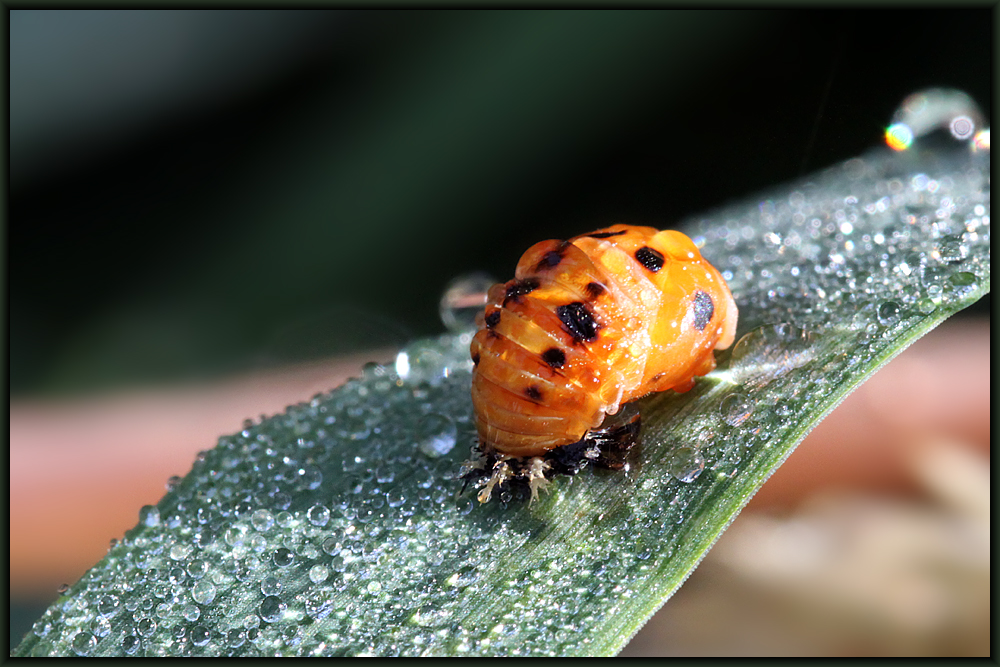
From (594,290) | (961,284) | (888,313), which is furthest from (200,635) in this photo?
(961,284)

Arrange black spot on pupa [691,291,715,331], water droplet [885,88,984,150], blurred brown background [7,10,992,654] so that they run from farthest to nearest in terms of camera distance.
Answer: blurred brown background [7,10,992,654], water droplet [885,88,984,150], black spot on pupa [691,291,715,331]

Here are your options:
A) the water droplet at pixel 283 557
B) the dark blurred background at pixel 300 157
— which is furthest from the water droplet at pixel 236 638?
the dark blurred background at pixel 300 157

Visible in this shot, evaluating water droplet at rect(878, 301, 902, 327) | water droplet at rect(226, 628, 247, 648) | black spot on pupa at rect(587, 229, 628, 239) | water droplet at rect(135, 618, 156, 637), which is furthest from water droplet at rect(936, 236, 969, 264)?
water droplet at rect(135, 618, 156, 637)

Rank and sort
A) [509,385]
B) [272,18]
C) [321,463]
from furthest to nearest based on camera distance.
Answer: [272,18], [321,463], [509,385]

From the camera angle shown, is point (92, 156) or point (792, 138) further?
point (92, 156)

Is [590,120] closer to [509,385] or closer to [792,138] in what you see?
[792,138]

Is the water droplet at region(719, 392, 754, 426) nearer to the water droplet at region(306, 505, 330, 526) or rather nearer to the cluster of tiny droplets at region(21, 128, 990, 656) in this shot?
the cluster of tiny droplets at region(21, 128, 990, 656)

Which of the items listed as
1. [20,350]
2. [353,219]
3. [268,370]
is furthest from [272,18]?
[20,350]
